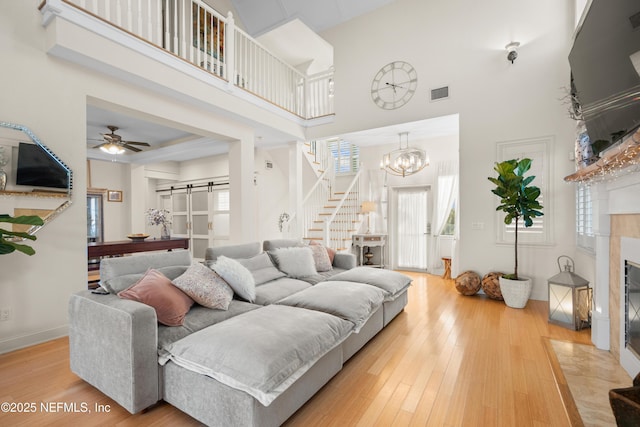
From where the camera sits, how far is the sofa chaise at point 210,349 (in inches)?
57.1

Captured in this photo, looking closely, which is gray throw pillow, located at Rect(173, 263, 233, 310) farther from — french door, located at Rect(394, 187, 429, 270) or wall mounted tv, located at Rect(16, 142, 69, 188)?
french door, located at Rect(394, 187, 429, 270)

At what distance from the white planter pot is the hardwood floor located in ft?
1.90

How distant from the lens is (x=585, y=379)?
2.02 m

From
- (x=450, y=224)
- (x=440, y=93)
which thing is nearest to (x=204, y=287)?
(x=440, y=93)

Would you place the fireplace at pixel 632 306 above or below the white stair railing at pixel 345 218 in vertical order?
below

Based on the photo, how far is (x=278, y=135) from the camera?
5512 mm

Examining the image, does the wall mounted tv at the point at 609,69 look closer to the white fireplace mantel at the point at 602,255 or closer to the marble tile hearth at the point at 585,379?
the white fireplace mantel at the point at 602,255

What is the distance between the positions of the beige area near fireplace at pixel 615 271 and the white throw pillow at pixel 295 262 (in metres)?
2.76

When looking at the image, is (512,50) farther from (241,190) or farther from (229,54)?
(241,190)

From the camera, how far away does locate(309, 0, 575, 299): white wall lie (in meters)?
3.78

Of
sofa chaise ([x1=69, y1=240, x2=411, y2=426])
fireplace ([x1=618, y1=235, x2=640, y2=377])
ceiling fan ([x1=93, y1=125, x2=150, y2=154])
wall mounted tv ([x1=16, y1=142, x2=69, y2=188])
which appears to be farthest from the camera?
ceiling fan ([x1=93, y1=125, x2=150, y2=154])

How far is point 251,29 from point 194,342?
20.9 ft

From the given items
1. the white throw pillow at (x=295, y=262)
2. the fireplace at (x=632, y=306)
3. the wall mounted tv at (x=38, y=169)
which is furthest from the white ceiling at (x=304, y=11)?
the fireplace at (x=632, y=306)

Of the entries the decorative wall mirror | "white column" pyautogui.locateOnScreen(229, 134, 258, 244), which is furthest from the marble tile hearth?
the decorative wall mirror
